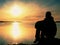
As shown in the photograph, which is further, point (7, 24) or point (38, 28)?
point (7, 24)

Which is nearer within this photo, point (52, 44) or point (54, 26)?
point (52, 44)

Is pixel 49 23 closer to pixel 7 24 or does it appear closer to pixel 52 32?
pixel 52 32

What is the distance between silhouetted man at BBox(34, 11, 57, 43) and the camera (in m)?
18.2

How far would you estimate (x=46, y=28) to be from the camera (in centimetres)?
1850

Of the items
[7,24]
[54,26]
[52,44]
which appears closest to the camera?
[52,44]

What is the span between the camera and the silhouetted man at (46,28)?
18188 millimetres

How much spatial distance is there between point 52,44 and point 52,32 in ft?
4.09

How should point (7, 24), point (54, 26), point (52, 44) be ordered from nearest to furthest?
point (52, 44), point (54, 26), point (7, 24)

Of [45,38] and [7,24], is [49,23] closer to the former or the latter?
[45,38]

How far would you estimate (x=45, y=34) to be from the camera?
61.0 ft

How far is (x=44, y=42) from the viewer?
58.4ft

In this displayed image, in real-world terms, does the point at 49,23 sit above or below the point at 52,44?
above

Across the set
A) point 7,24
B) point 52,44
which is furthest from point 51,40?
point 7,24

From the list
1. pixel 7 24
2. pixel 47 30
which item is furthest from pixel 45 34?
pixel 7 24
